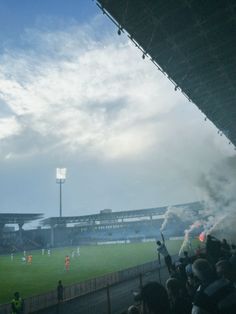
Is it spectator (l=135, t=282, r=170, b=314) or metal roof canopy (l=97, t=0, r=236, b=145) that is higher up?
metal roof canopy (l=97, t=0, r=236, b=145)

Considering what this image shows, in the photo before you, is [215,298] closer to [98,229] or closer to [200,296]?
[200,296]

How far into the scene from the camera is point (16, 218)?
273 ft

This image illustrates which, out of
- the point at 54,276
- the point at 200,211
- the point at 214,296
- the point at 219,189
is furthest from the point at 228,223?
the point at 214,296

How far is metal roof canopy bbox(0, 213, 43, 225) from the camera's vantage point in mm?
80500

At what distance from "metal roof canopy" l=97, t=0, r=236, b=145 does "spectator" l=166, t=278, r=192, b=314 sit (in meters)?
13.9

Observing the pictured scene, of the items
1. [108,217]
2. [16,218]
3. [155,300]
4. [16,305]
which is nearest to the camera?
[155,300]

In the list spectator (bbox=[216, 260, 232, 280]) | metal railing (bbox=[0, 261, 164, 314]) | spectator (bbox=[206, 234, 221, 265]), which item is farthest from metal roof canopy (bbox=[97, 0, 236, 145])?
spectator (bbox=[216, 260, 232, 280])

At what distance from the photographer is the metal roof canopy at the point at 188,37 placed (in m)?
14.9

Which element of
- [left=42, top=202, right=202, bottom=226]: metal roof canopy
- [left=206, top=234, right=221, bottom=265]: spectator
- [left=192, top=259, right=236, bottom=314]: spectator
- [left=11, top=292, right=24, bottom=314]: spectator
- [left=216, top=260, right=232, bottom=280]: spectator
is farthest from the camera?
[left=42, top=202, right=202, bottom=226]: metal roof canopy

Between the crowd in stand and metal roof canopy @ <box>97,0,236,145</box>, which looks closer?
the crowd in stand

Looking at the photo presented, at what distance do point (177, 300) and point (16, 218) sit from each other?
8521 cm

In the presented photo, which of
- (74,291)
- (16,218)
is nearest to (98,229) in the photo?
(16,218)

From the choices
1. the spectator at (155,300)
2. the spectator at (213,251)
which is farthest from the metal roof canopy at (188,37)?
the spectator at (155,300)

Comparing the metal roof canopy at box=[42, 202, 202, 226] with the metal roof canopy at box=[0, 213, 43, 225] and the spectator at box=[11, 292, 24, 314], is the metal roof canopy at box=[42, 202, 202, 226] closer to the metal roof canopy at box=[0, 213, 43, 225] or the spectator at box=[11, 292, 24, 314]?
the metal roof canopy at box=[0, 213, 43, 225]
